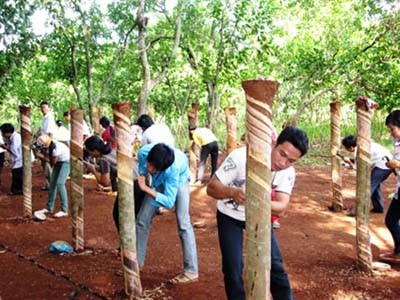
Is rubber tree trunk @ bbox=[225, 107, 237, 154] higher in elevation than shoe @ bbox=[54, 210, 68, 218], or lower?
higher

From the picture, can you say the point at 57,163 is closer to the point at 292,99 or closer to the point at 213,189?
the point at 213,189

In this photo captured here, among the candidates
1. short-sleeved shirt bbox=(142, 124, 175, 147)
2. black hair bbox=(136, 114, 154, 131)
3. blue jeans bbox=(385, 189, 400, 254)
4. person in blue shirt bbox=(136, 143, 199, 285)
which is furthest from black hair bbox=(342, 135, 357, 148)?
person in blue shirt bbox=(136, 143, 199, 285)

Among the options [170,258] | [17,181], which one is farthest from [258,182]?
[17,181]

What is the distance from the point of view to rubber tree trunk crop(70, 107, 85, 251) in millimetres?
5039

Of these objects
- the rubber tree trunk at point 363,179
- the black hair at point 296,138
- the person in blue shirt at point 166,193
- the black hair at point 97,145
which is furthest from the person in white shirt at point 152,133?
the black hair at point 296,138

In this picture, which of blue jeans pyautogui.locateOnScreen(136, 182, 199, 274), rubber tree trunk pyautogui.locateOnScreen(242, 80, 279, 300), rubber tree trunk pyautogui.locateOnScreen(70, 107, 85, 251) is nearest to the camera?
rubber tree trunk pyautogui.locateOnScreen(242, 80, 279, 300)

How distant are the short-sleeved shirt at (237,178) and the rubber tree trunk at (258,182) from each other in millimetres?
749

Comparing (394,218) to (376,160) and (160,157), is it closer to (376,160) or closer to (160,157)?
(376,160)

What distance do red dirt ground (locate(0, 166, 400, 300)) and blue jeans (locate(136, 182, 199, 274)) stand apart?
248 millimetres

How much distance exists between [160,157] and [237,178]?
1083 millimetres

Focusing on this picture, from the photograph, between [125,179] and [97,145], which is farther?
[97,145]

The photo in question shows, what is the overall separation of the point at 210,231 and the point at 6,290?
293 cm

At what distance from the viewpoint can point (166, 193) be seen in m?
3.90

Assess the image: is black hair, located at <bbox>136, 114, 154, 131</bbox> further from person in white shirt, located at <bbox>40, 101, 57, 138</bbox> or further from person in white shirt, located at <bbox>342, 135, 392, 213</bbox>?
person in white shirt, located at <bbox>342, 135, 392, 213</bbox>
